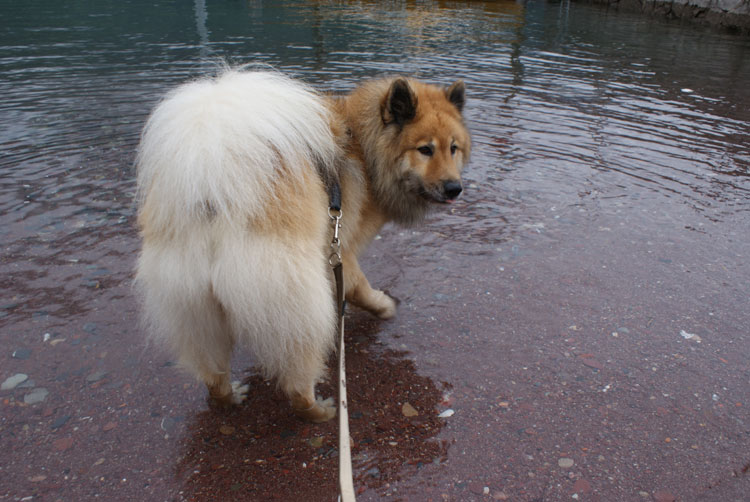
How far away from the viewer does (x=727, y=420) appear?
254 cm

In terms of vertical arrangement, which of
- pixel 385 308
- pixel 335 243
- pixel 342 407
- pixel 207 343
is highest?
pixel 335 243

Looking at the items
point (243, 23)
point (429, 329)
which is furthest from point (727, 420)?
point (243, 23)

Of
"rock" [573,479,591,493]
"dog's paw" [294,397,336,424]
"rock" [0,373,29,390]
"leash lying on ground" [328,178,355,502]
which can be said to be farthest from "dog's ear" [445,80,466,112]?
"rock" [0,373,29,390]

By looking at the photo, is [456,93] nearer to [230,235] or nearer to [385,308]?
[385,308]

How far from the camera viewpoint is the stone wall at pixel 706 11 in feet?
55.4

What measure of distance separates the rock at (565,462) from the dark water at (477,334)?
28mm

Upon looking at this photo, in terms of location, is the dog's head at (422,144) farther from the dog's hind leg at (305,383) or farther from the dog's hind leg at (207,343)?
the dog's hind leg at (207,343)

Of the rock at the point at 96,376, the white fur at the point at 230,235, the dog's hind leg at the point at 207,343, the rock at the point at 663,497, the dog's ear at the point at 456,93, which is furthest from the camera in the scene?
the dog's ear at the point at 456,93

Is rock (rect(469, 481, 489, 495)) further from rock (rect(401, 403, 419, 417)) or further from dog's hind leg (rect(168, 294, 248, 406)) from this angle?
dog's hind leg (rect(168, 294, 248, 406))

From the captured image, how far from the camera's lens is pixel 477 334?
324cm

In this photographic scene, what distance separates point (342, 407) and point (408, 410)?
2.44 ft

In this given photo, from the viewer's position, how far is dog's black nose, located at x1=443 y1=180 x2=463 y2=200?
9.65 ft

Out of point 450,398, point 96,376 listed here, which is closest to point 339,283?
point 450,398

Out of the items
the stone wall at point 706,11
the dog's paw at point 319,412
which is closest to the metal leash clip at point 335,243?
the dog's paw at point 319,412
